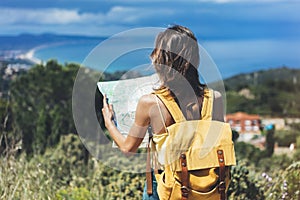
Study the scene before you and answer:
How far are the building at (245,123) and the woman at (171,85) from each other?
367 centimetres

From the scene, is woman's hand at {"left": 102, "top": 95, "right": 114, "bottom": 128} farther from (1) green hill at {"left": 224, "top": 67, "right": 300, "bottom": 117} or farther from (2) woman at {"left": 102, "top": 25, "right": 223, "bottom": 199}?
(1) green hill at {"left": 224, "top": 67, "right": 300, "bottom": 117}

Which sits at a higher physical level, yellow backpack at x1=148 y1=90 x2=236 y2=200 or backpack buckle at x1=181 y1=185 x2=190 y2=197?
yellow backpack at x1=148 y1=90 x2=236 y2=200

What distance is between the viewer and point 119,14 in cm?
746

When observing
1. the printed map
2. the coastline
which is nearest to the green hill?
the coastline

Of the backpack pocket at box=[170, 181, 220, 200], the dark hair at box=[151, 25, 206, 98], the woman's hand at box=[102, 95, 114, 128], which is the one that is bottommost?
the backpack pocket at box=[170, 181, 220, 200]

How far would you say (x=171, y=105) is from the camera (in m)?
1.89

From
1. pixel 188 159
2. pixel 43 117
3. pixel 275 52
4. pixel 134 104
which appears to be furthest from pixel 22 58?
pixel 275 52

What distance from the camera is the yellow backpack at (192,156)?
1.89 metres

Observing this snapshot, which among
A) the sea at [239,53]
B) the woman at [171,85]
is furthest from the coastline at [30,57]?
the woman at [171,85]

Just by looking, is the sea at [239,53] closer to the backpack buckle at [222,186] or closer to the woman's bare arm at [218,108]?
the woman's bare arm at [218,108]

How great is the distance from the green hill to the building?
0.45 m

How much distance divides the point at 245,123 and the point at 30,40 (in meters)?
2.42

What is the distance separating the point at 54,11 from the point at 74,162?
3210 millimetres

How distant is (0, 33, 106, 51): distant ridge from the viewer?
211 inches
